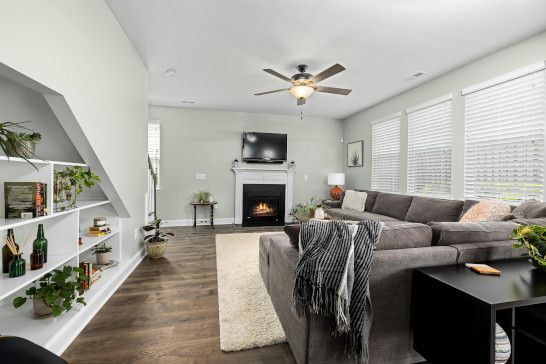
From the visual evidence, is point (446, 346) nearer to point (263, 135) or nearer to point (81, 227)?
point (81, 227)

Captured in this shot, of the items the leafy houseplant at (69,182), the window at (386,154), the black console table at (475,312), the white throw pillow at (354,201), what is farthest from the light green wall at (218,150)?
the black console table at (475,312)

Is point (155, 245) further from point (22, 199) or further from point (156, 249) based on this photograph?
point (22, 199)

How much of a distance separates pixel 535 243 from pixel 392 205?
301cm

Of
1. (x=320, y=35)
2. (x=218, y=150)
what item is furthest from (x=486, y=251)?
(x=218, y=150)

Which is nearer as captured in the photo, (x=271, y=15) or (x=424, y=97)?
(x=271, y=15)

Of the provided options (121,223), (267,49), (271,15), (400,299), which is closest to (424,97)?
(267,49)

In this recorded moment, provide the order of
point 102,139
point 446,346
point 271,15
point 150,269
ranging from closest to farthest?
point 446,346 < point 102,139 < point 271,15 < point 150,269

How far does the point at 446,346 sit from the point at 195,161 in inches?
212

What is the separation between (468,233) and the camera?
162 cm

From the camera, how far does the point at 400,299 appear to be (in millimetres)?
1442

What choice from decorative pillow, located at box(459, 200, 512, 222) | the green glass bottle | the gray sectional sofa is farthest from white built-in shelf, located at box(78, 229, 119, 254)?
decorative pillow, located at box(459, 200, 512, 222)

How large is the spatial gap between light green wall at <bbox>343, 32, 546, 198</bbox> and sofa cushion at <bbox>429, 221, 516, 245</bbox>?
2.10 metres

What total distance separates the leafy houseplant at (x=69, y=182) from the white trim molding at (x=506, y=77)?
441 centimetres

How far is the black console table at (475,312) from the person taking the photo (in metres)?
1.11
